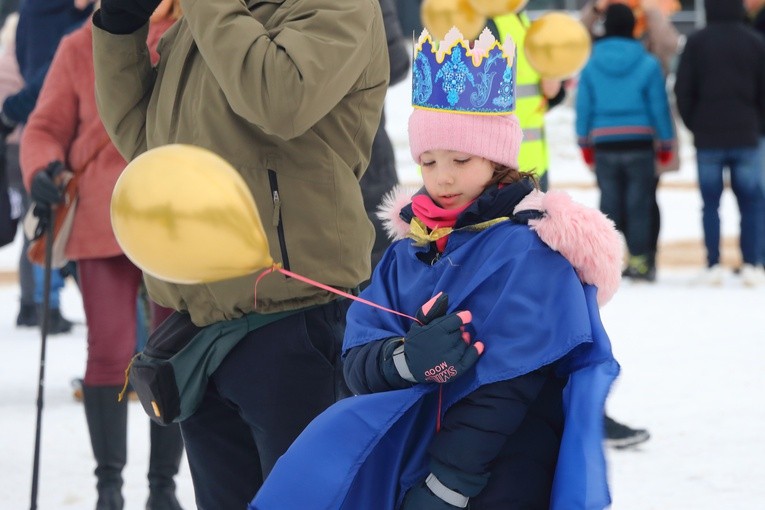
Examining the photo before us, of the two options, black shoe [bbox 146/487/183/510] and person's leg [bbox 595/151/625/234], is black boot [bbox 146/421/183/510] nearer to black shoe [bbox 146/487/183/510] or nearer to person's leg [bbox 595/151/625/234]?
black shoe [bbox 146/487/183/510]

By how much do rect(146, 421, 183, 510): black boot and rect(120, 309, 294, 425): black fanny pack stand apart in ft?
4.32

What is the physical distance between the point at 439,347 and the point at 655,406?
3803 millimetres

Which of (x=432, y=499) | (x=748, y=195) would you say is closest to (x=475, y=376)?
(x=432, y=499)

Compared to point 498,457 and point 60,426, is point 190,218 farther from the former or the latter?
point 60,426

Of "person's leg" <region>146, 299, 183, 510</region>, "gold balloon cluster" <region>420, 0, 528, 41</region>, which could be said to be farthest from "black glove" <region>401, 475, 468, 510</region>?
"gold balloon cluster" <region>420, 0, 528, 41</region>

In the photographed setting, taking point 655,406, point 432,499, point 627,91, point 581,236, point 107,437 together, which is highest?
point 581,236

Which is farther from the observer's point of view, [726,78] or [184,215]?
[726,78]

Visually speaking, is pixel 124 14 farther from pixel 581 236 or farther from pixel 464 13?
pixel 464 13

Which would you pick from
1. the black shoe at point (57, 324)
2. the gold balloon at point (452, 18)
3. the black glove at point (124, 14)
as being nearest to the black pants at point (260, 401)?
the black glove at point (124, 14)

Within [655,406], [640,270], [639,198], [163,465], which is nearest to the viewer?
[163,465]

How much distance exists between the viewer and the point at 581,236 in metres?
2.60

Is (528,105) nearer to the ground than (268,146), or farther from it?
nearer to the ground

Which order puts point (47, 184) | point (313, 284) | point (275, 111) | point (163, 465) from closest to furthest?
point (275, 111) → point (313, 284) → point (163, 465) → point (47, 184)

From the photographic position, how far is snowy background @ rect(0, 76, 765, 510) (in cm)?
489
